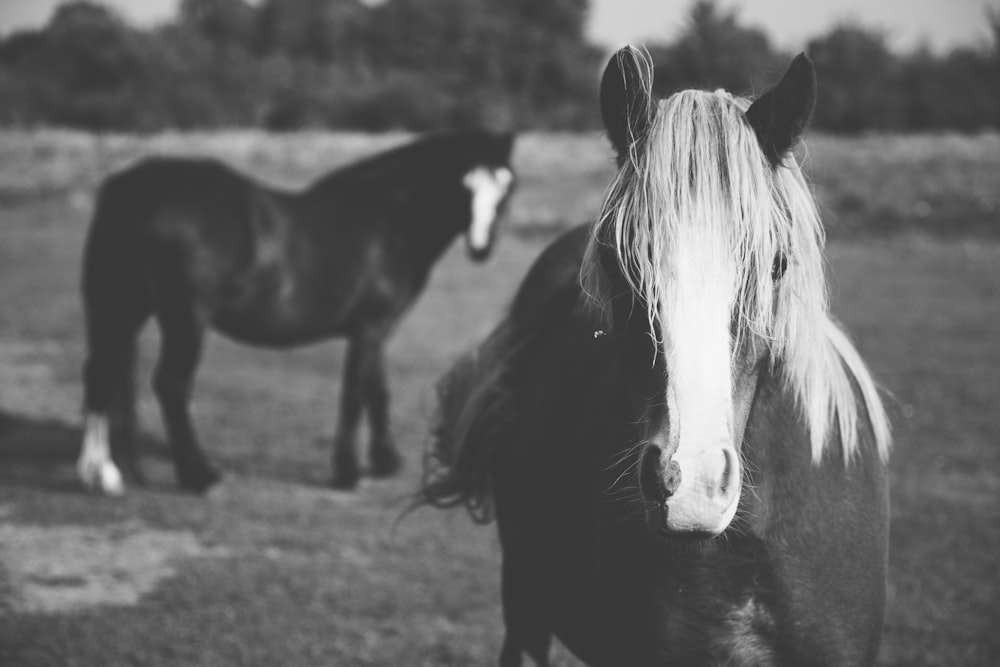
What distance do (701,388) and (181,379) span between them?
465 centimetres

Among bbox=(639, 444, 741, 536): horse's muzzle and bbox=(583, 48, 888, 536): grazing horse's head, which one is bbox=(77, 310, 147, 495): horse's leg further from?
bbox=(639, 444, 741, 536): horse's muzzle

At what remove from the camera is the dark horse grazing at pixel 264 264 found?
5.27 metres

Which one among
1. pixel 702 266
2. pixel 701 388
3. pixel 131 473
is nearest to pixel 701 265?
pixel 702 266

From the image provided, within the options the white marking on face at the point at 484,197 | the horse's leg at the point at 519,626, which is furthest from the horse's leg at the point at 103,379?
the horse's leg at the point at 519,626

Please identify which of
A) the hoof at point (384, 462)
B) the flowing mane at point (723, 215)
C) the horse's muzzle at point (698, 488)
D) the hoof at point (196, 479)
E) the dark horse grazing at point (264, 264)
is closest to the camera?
the horse's muzzle at point (698, 488)

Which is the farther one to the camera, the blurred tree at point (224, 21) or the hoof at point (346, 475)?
the blurred tree at point (224, 21)

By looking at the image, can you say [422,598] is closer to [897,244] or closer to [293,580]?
[293,580]

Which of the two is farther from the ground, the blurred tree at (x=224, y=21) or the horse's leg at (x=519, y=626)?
the blurred tree at (x=224, y=21)

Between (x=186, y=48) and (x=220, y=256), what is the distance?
41789 millimetres

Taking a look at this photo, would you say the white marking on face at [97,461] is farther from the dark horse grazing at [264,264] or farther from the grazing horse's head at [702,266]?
the grazing horse's head at [702,266]

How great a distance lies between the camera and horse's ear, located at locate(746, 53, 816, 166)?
1.66 m

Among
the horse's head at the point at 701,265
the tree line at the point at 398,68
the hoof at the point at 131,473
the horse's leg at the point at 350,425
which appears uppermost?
the tree line at the point at 398,68

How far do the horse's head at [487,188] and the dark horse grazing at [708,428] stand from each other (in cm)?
391

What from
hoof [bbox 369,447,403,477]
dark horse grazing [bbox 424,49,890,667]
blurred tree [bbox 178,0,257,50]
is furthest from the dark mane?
blurred tree [bbox 178,0,257,50]
